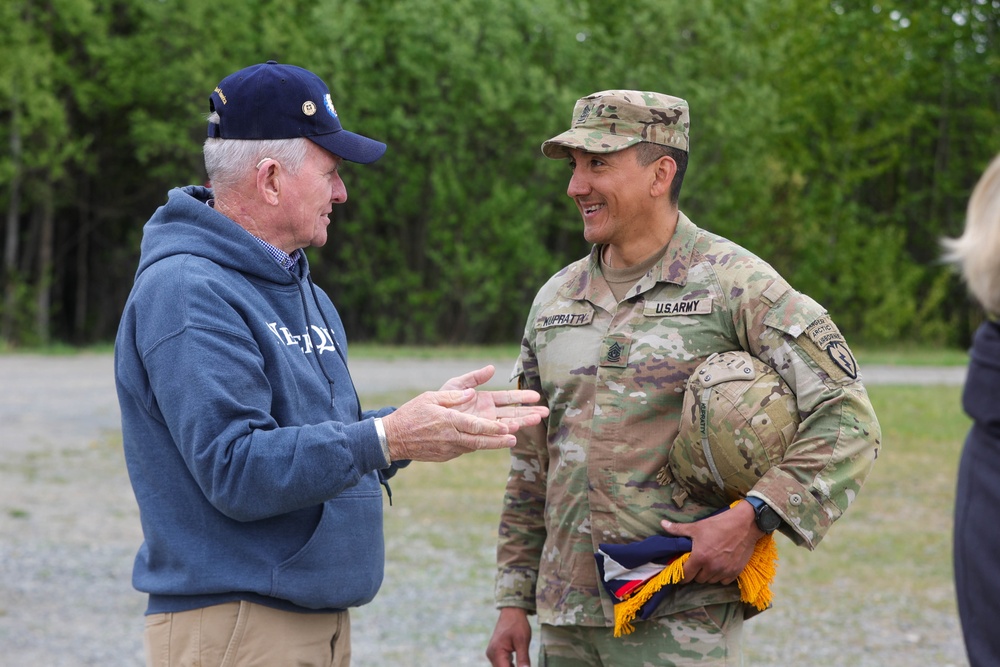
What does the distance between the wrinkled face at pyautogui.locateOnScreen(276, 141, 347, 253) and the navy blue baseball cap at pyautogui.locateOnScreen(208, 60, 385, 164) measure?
0.18ft

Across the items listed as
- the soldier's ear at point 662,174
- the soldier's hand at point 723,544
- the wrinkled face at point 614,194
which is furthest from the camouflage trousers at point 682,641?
the soldier's ear at point 662,174

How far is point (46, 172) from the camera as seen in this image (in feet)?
80.2

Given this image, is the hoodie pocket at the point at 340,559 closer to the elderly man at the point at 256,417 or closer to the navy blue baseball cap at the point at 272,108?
the elderly man at the point at 256,417

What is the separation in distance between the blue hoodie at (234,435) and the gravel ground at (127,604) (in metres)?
3.31

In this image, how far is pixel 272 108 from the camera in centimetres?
288

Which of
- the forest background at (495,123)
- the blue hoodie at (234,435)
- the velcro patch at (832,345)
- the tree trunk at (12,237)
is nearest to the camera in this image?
the blue hoodie at (234,435)

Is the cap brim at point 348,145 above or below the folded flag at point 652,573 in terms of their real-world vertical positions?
above

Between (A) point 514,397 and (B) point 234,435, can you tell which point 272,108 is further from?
(A) point 514,397

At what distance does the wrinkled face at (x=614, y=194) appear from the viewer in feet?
10.5

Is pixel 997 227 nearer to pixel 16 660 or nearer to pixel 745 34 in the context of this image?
pixel 16 660

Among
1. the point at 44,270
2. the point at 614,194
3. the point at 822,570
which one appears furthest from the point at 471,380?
the point at 44,270

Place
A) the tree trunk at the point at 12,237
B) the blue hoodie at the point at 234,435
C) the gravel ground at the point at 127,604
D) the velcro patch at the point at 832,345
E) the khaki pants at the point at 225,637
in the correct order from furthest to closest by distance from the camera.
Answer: the tree trunk at the point at 12,237 → the gravel ground at the point at 127,604 → the velcro patch at the point at 832,345 → the khaki pants at the point at 225,637 → the blue hoodie at the point at 234,435

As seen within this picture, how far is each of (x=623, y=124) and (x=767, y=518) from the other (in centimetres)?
119

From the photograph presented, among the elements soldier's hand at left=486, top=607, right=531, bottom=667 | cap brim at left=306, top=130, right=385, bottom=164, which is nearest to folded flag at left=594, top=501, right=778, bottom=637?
soldier's hand at left=486, top=607, right=531, bottom=667
